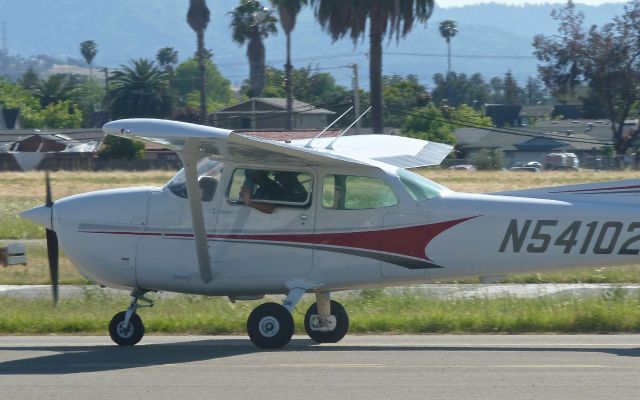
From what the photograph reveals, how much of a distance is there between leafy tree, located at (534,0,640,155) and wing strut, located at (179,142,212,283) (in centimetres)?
4792

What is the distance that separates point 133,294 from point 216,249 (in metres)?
1.00

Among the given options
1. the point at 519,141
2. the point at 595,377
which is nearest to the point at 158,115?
the point at 519,141

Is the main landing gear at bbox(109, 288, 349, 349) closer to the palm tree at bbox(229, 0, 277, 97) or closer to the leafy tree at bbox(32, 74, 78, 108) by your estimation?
the palm tree at bbox(229, 0, 277, 97)

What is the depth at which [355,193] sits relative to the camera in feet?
34.7

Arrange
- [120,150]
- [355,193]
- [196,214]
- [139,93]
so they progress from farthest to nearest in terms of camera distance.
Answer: [139,93] → [120,150] → [355,193] → [196,214]

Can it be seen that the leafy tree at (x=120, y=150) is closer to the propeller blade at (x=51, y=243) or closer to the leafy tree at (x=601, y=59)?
the leafy tree at (x=601, y=59)

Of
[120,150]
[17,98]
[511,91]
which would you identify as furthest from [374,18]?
[511,91]

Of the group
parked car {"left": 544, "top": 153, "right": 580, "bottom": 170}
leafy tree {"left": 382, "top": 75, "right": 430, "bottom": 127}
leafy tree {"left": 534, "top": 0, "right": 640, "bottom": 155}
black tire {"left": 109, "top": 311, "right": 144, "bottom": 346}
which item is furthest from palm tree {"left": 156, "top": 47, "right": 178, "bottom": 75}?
black tire {"left": 109, "top": 311, "right": 144, "bottom": 346}

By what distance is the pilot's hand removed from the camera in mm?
10617

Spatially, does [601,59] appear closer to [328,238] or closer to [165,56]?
[328,238]

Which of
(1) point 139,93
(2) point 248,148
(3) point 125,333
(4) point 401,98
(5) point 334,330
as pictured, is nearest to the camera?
(2) point 248,148

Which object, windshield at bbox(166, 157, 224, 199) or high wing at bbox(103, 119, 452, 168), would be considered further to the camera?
windshield at bbox(166, 157, 224, 199)

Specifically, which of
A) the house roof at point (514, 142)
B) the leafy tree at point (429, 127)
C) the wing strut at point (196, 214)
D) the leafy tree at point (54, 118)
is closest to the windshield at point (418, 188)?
the wing strut at point (196, 214)

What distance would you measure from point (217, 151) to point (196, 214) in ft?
2.13
